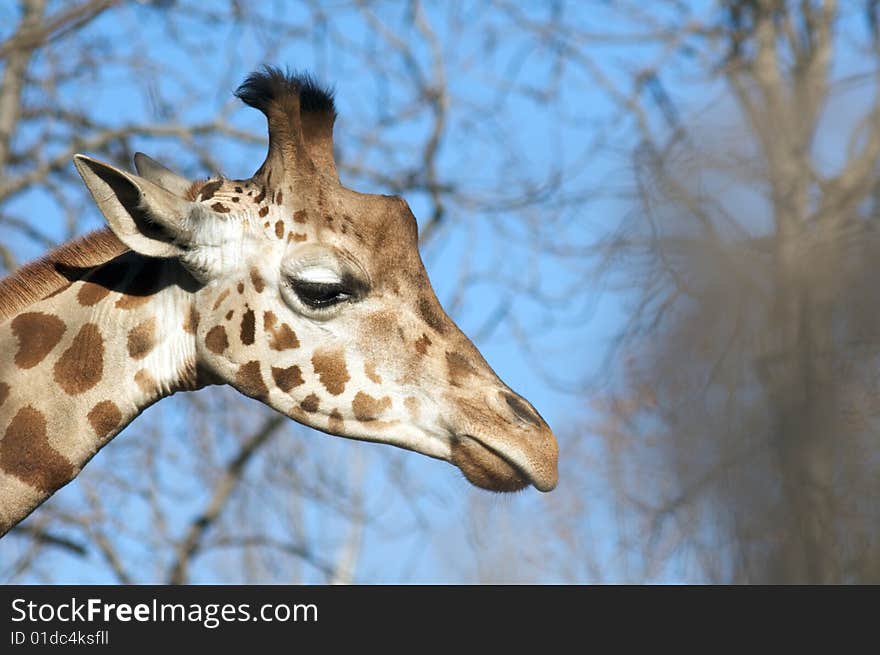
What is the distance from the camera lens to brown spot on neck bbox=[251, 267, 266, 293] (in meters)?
4.75

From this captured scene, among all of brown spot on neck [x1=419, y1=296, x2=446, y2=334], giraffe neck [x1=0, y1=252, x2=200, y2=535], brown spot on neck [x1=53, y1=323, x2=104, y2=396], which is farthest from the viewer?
brown spot on neck [x1=419, y1=296, x2=446, y2=334]

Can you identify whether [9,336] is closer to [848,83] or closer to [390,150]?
[848,83]

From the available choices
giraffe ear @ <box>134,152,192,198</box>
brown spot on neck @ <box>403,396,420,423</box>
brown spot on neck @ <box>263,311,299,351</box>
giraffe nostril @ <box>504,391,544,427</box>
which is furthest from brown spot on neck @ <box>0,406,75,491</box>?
giraffe nostril @ <box>504,391,544,427</box>

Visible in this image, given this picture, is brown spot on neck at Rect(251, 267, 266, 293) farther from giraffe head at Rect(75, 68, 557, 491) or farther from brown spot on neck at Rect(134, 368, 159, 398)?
brown spot on neck at Rect(134, 368, 159, 398)

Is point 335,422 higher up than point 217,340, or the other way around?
point 217,340

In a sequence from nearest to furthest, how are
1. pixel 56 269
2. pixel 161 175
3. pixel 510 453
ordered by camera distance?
pixel 510 453 → pixel 56 269 → pixel 161 175

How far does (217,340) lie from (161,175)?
2.76ft

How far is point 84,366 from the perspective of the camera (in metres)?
Result: 4.70

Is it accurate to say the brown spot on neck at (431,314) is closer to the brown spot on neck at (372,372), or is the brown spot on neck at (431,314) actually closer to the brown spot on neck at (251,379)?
the brown spot on neck at (372,372)

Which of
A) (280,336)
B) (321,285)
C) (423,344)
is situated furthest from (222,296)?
(423,344)

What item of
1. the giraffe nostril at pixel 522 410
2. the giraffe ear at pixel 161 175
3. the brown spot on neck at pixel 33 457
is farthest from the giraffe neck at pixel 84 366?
the giraffe nostril at pixel 522 410

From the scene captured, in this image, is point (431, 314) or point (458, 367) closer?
point (458, 367)

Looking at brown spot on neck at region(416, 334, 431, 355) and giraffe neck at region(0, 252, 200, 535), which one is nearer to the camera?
giraffe neck at region(0, 252, 200, 535)

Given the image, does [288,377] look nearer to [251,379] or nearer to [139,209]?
[251,379]
